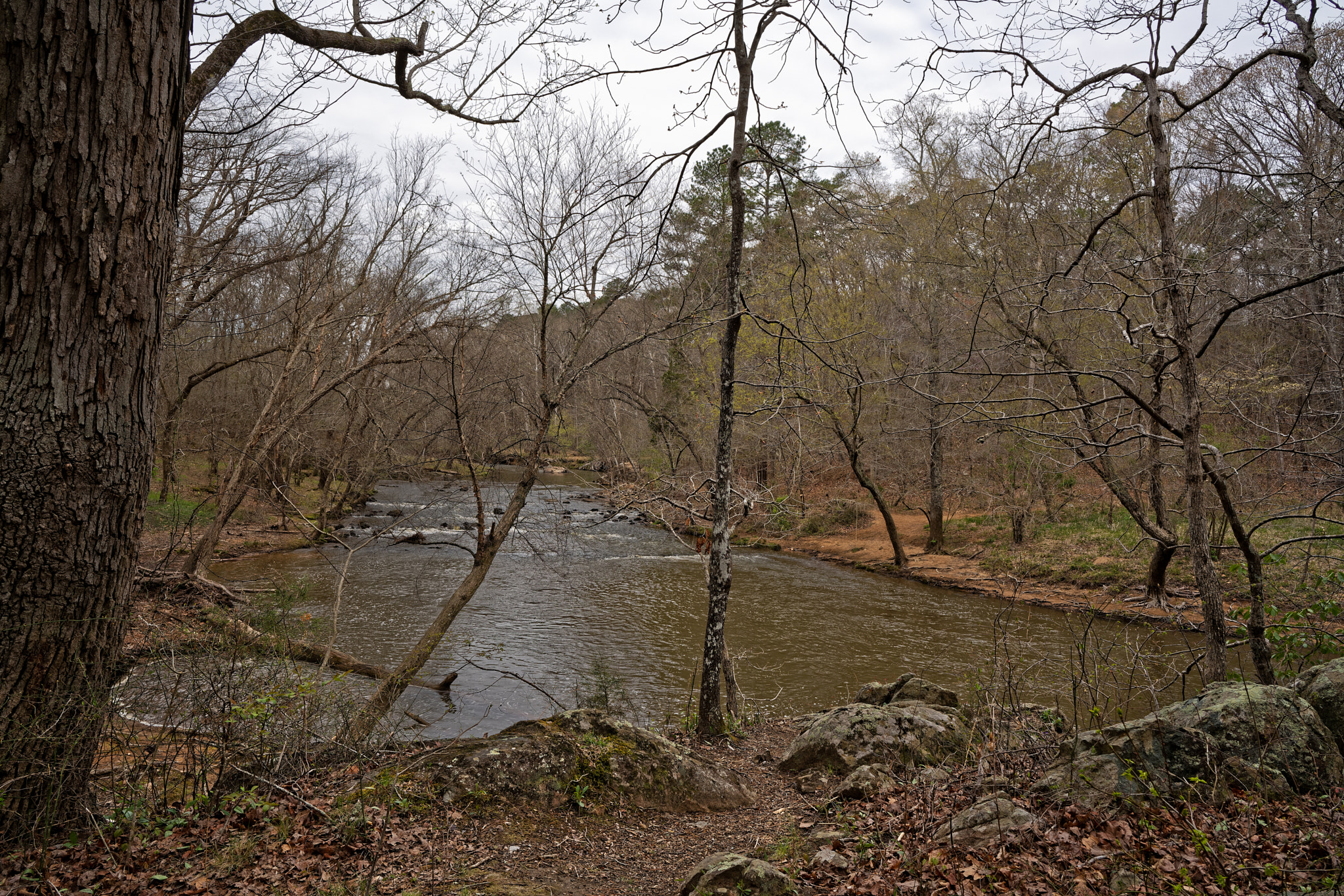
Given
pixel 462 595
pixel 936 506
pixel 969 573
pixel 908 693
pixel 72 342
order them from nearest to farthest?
pixel 72 342
pixel 462 595
pixel 908 693
pixel 969 573
pixel 936 506

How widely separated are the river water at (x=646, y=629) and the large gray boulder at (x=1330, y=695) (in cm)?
87

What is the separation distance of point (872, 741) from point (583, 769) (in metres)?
2.55

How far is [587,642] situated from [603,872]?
799cm

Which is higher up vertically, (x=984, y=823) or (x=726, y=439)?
(x=726, y=439)

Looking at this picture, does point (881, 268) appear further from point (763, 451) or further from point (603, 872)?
point (603, 872)

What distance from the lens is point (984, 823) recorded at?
11.6 ft

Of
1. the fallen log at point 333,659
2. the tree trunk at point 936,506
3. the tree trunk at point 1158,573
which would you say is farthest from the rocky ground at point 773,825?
the tree trunk at point 936,506

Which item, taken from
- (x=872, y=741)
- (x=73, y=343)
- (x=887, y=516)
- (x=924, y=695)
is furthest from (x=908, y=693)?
(x=887, y=516)

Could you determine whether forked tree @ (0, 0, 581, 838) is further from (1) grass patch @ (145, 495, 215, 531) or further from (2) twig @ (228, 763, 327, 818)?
(1) grass patch @ (145, 495, 215, 531)

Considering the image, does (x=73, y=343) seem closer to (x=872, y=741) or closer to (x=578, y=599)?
(x=872, y=741)

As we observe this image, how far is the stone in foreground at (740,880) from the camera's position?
315 cm

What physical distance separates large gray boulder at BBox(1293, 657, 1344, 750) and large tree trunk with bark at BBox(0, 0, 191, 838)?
5.89m

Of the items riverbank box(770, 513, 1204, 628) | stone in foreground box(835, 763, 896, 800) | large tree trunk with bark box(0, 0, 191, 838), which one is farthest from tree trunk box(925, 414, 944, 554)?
large tree trunk with bark box(0, 0, 191, 838)

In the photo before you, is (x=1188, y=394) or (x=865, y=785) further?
(x=865, y=785)
